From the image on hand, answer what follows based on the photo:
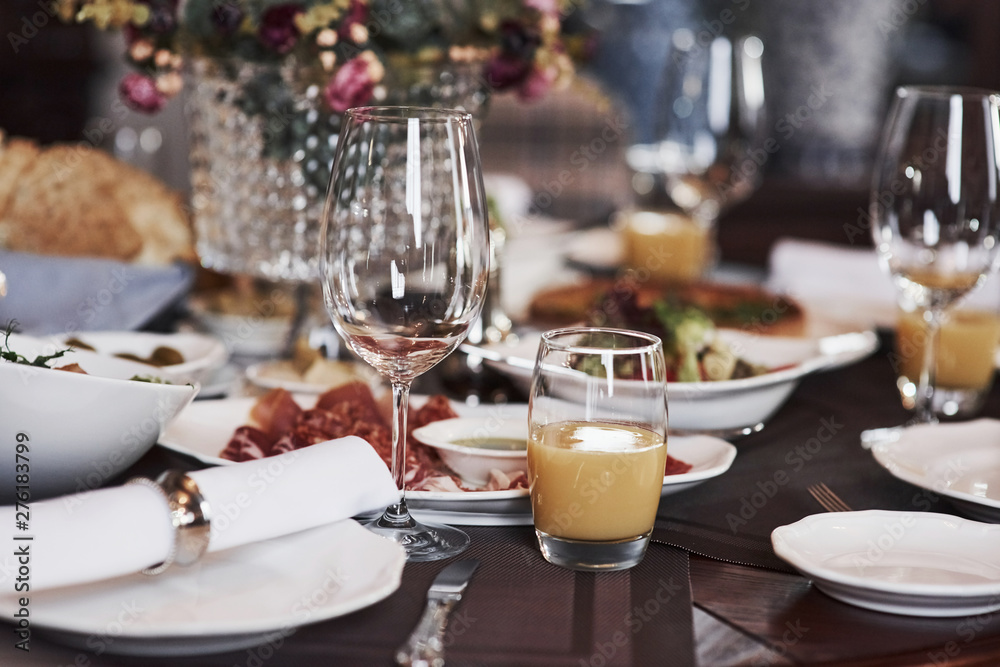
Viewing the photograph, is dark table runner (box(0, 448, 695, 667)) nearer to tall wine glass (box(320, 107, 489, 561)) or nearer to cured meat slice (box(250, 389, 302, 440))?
tall wine glass (box(320, 107, 489, 561))

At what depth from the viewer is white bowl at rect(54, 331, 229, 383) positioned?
1.31m

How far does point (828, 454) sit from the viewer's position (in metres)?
1.23

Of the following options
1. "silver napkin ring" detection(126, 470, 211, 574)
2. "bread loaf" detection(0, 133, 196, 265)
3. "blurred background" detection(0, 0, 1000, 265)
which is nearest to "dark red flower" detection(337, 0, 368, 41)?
"bread loaf" detection(0, 133, 196, 265)

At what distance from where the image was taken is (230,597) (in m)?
0.79

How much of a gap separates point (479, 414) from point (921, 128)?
2.12ft

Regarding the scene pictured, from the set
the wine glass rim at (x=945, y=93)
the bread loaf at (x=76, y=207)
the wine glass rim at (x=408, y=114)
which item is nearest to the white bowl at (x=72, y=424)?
the wine glass rim at (x=408, y=114)

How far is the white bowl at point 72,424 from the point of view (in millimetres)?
901

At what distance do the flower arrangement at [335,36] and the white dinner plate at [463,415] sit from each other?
0.44 m

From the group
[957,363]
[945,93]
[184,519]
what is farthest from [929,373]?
[184,519]

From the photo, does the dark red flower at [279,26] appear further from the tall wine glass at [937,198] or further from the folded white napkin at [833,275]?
the folded white napkin at [833,275]

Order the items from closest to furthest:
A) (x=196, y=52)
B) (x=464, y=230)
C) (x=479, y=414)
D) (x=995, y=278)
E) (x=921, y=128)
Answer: (x=464, y=230) → (x=479, y=414) → (x=921, y=128) → (x=196, y=52) → (x=995, y=278)

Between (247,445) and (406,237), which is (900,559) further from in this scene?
(247,445)

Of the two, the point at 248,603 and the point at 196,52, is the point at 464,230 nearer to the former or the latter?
the point at 248,603

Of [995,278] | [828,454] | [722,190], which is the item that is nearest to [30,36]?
[722,190]
